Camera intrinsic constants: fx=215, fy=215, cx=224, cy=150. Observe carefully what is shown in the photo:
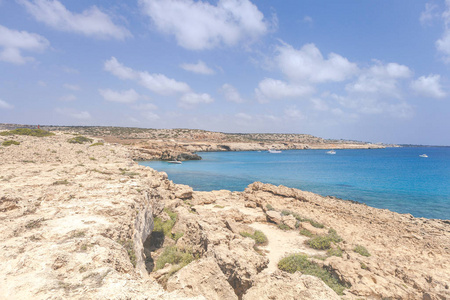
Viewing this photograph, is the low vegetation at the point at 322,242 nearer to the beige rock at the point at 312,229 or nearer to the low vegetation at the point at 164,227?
the beige rock at the point at 312,229

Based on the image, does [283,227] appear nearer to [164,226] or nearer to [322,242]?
[322,242]

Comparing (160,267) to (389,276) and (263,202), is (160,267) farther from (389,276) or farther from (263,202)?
(263,202)

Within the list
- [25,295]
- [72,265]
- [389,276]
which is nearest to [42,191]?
[72,265]

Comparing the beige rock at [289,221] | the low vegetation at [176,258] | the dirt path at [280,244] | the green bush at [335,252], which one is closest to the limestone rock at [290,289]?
Result: the low vegetation at [176,258]

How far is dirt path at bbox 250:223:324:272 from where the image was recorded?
31.8ft

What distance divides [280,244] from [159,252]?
6.09m

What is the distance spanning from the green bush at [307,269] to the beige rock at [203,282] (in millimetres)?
4128

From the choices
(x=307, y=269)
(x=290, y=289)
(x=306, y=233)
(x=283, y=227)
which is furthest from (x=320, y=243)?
(x=290, y=289)

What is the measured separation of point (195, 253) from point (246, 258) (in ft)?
6.03

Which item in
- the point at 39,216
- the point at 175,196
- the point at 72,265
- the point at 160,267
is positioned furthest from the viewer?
the point at 175,196

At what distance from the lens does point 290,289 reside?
4242 mm

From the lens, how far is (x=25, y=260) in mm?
3670

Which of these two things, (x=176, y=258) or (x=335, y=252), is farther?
(x=335, y=252)

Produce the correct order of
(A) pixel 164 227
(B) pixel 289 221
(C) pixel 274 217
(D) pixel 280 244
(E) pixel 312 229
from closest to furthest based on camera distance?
1. (A) pixel 164 227
2. (D) pixel 280 244
3. (E) pixel 312 229
4. (B) pixel 289 221
5. (C) pixel 274 217
